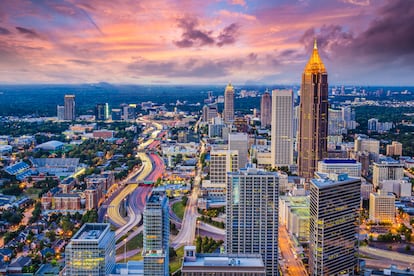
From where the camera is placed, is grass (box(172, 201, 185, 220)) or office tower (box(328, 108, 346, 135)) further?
office tower (box(328, 108, 346, 135))

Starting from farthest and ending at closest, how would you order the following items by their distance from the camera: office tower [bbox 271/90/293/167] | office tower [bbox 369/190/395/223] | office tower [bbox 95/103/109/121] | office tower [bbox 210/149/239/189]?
office tower [bbox 95/103/109/121], office tower [bbox 271/90/293/167], office tower [bbox 210/149/239/189], office tower [bbox 369/190/395/223]

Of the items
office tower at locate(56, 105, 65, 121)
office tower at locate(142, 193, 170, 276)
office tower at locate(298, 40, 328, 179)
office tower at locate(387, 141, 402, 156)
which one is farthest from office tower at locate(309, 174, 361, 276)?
office tower at locate(56, 105, 65, 121)

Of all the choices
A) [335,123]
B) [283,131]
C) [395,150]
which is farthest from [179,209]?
[335,123]

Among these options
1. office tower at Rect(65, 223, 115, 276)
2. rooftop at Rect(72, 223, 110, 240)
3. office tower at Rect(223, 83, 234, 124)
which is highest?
office tower at Rect(223, 83, 234, 124)

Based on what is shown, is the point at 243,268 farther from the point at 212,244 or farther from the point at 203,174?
the point at 203,174

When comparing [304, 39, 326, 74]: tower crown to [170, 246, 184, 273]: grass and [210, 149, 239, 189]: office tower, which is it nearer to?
[210, 149, 239, 189]: office tower

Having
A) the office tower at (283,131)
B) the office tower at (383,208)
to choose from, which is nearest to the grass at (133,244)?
the office tower at (383,208)
